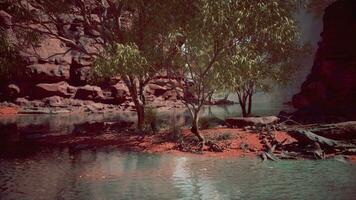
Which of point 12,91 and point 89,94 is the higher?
point 12,91

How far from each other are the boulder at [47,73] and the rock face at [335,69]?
3782 centimetres

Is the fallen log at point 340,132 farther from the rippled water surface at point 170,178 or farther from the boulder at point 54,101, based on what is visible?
the boulder at point 54,101

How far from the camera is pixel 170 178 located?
13.4 meters

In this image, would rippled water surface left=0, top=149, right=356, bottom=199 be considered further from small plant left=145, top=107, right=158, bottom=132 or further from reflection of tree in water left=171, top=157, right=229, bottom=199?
small plant left=145, top=107, right=158, bottom=132

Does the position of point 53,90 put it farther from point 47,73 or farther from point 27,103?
point 27,103

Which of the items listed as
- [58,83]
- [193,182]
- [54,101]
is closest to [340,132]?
[193,182]

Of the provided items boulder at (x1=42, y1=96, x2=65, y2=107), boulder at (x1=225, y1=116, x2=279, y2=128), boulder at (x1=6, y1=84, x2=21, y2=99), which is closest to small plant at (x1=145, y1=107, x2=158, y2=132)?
boulder at (x1=225, y1=116, x2=279, y2=128)

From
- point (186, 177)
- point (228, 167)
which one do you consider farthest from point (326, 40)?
point (186, 177)

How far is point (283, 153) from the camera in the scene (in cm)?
1733

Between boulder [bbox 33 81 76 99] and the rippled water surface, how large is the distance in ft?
124

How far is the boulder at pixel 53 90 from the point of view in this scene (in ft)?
176

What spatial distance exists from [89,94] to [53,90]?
5.39 metres

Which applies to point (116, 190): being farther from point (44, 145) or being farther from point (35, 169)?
point (44, 145)

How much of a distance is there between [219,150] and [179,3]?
833cm
